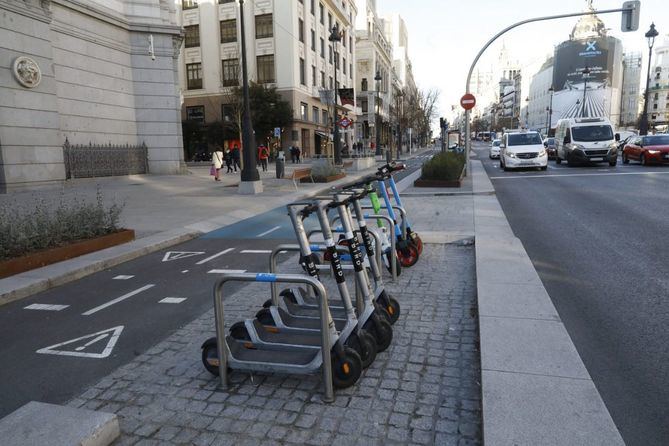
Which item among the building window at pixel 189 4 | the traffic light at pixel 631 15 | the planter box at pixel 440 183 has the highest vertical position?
the building window at pixel 189 4

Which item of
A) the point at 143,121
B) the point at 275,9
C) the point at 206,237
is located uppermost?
the point at 275,9

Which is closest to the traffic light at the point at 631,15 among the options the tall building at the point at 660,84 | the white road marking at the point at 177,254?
the white road marking at the point at 177,254

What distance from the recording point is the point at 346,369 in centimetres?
317

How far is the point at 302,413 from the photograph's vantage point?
3002 millimetres

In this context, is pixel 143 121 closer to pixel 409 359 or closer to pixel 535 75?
pixel 409 359

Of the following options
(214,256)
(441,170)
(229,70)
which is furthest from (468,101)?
(229,70)

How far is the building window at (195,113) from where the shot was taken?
1873 inches

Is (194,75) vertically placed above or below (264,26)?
below

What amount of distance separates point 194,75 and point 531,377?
49.7 meters

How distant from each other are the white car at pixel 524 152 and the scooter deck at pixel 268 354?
2276 cm

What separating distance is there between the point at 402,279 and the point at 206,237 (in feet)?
16.6

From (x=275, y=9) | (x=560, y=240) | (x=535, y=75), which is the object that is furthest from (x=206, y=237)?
(x=535, y=75)

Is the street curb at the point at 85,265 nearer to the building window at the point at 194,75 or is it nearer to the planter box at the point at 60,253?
the planter box at the point at 60,253

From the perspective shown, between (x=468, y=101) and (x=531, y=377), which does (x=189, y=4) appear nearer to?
(x=468, y=101)
